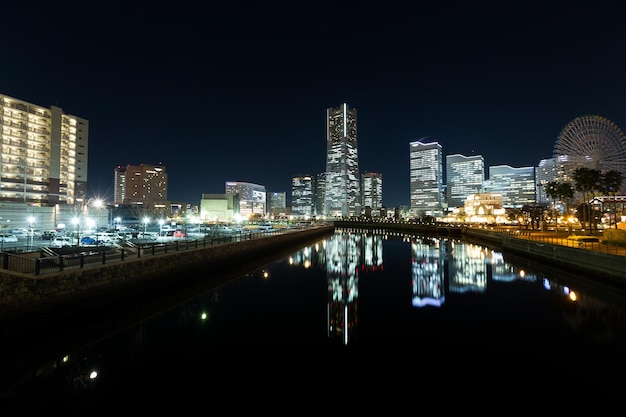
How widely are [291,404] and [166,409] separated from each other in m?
3.80

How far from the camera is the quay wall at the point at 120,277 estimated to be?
15297 millimetres

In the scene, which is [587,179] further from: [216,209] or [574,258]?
[216,209]

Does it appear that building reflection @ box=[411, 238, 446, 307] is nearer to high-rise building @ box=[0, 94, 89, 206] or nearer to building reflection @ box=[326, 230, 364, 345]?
building reflection @ box=[326, 230, 364, 345]

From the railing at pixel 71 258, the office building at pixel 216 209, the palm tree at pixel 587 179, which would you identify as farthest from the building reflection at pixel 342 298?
the office building at pixel 216 209

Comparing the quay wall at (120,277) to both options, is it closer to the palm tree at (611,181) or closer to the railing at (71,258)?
the railing at (71,258)

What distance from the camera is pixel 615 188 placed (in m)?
60.6

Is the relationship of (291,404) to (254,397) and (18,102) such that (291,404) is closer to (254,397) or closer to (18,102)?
(254,397)

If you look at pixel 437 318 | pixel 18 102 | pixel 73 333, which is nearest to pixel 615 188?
pixel 437 318

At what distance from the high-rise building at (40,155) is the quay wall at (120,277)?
234 feet

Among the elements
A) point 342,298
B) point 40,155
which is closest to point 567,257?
point 342,298

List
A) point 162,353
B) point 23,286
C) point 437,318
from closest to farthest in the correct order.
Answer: point 162,353, point 23,286, point 437,318

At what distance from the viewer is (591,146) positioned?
204 feet

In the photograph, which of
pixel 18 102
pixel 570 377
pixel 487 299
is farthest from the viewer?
pixel 18 102

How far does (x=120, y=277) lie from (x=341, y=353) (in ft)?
49.6
